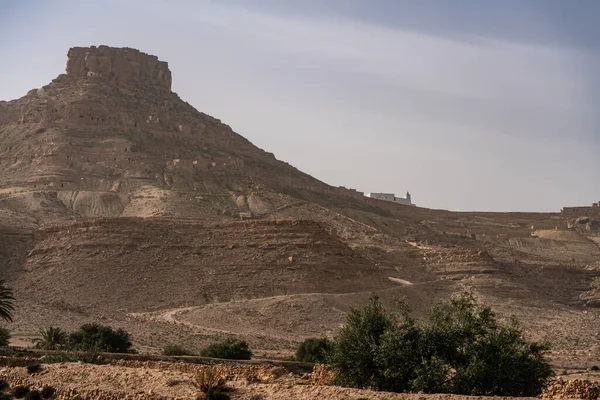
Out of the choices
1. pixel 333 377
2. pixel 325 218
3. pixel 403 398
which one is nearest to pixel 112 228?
pixel 325 218

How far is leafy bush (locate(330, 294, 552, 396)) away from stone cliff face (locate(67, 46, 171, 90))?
281ft

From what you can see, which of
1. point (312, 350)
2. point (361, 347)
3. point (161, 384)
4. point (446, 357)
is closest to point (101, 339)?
point (312, 350)

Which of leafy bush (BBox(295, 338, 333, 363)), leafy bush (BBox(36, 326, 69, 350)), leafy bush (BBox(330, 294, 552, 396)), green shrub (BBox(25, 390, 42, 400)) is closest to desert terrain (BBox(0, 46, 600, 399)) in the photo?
green shrub (BBox(25, 390, 42, 400))

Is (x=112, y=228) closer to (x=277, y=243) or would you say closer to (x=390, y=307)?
(x=277, y=243)

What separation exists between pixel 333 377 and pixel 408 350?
6.04ft

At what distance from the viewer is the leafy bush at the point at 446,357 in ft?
69.4

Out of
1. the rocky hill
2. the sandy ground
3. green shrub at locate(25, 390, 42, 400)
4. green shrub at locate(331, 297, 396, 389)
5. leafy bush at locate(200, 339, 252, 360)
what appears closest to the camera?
the sandy ground

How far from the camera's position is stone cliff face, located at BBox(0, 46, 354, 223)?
7981cm

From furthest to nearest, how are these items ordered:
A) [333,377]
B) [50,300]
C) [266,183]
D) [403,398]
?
[266,183]
[50,300]
[333,377]
[403,398]

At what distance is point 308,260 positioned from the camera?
61469 mm

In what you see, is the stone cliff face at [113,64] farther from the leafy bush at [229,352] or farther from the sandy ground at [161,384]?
the sandy ground at [161,384]

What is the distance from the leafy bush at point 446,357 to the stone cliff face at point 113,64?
85.5 meters

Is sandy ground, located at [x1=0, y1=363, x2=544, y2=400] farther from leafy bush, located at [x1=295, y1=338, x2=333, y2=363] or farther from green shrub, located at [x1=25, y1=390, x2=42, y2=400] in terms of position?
leafy bush, located at [x1=295, y1=338, x2=333, y2=363]

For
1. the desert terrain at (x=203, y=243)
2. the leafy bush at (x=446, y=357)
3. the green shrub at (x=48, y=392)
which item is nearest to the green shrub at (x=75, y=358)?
the desert terrain at (x=203, y=243)
